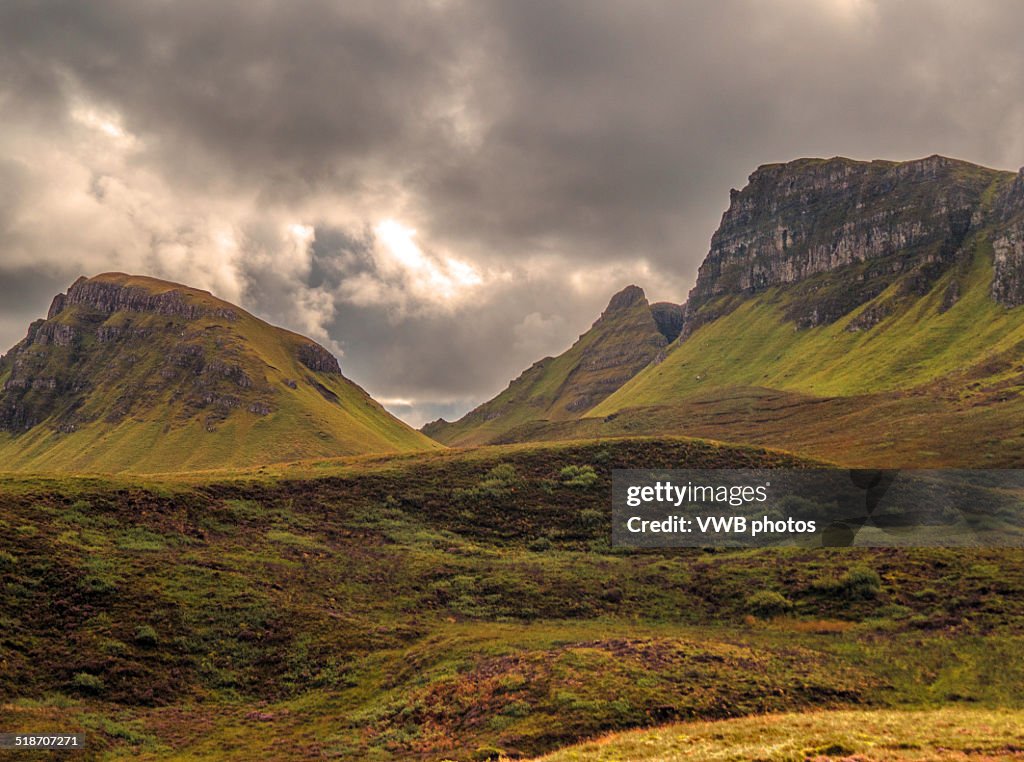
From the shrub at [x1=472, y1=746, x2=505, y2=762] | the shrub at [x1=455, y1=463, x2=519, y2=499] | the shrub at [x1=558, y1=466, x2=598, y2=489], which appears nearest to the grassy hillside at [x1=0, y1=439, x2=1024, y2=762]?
the shrub at [x1=472, y1=746, x2=505, y2=762]

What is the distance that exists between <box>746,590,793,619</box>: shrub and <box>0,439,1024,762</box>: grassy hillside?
215mm

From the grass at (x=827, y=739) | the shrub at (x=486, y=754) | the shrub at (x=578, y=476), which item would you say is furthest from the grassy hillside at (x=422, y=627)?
the shrub at (x=578, y=476)

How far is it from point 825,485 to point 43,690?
236ft

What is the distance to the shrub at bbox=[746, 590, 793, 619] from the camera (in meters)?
48.1

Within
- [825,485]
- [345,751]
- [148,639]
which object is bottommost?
[345,751]

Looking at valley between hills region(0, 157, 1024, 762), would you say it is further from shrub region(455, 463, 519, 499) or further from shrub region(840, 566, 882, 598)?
shrub region(455, 463, 519, 499)

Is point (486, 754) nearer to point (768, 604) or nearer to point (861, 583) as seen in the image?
point (768, 604)

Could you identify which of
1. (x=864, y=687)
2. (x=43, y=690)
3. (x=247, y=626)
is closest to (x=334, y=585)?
(x=247, y=626)

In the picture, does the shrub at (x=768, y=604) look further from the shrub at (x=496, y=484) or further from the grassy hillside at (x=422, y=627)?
the shrub at (x=496, y=484)

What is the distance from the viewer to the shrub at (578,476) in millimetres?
76938

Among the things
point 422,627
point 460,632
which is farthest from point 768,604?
point 422,627

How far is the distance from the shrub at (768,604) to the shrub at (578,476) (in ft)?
95.3

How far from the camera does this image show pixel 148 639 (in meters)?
37.1

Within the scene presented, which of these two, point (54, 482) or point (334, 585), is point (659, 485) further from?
point (54, 482)
